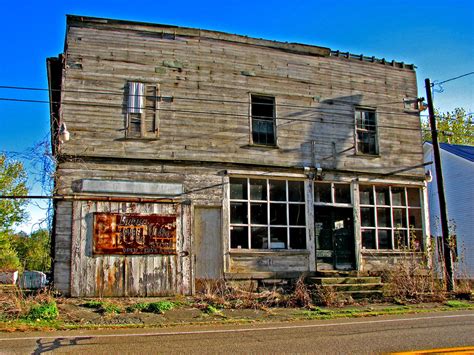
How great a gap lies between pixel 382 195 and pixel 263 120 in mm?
5394

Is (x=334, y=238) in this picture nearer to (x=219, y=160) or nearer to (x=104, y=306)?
(x=219, y=160)

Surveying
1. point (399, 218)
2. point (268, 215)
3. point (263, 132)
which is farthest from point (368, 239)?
point (263, 132)

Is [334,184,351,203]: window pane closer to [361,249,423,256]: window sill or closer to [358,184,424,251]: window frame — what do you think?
[358,184,424,251]: window frame

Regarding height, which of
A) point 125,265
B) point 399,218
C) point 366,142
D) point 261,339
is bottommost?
point 261,339

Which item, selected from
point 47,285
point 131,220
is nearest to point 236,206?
point 131,220

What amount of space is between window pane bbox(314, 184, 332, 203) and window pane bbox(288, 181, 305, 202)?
56 centimetres

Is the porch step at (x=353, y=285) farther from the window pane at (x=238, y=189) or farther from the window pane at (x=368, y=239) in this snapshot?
the window pane at (x=238, y=189)

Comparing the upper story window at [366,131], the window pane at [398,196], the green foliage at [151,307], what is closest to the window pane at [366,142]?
the upper story window at [366,131]

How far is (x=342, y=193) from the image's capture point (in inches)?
684

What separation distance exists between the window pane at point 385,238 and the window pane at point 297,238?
10.5 ft

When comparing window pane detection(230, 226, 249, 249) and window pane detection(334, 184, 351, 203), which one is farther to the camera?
window pane detection(334, 184, 351, 203)

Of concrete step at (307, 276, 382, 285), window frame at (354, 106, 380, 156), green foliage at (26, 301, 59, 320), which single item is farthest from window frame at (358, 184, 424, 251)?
green foliage at (26, 301, 59, 320)

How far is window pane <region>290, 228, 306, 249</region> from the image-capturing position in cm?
1623

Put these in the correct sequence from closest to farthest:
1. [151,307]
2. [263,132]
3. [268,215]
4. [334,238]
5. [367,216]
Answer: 1. [151,307]
2. [268,215]
3. [263,132]
4. [334,238]
5. [367,216]
